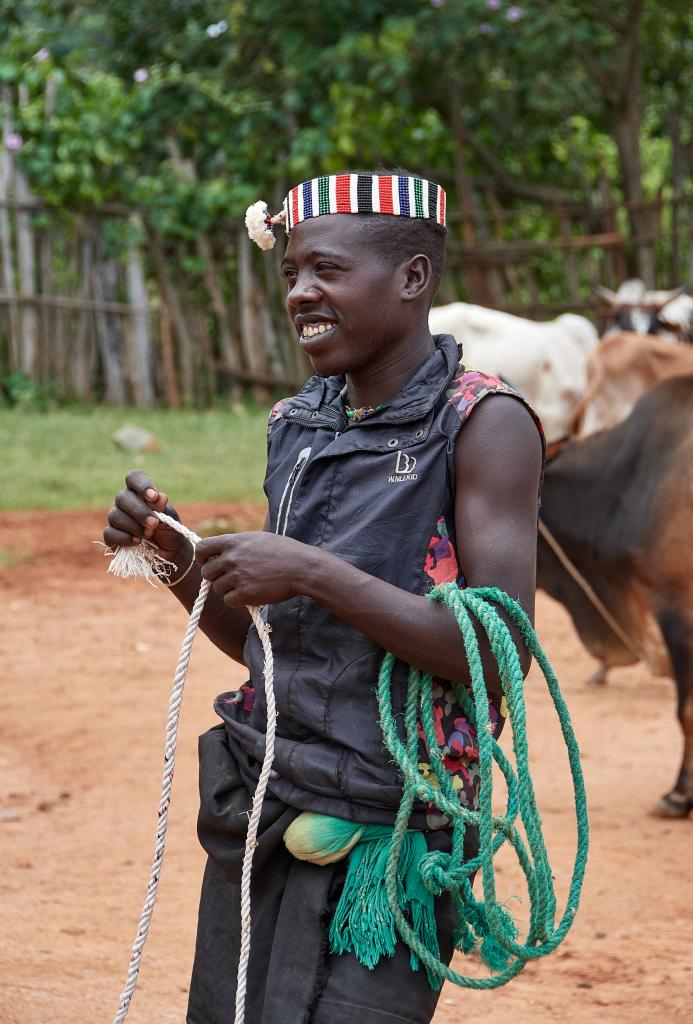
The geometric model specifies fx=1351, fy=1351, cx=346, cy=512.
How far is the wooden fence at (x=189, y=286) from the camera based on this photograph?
13.5 m

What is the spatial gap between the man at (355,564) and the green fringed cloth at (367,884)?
0.04 ft

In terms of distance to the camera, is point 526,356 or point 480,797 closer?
point 480,797

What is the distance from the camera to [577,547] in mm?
5512

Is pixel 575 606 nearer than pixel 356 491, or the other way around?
pixel 356 491

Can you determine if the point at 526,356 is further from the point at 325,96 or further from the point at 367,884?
the point at 367,884

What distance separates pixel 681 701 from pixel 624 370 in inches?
149

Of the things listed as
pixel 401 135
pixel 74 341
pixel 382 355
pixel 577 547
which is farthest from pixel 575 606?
pixel 401 135

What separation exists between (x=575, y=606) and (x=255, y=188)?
32.7 ft

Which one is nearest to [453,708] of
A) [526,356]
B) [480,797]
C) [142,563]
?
[480,797]

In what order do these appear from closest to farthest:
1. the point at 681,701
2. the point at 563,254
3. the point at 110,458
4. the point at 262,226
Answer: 1. the point at 262,226
2. the point at 681,701
3. the point at 110,458
4. the point at 563,254

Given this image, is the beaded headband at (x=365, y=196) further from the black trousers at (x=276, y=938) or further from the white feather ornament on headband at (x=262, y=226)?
the black trousers at (x=276, y=938)

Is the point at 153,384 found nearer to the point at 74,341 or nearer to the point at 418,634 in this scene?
the point at 74,341

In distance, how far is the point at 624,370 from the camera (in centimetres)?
851

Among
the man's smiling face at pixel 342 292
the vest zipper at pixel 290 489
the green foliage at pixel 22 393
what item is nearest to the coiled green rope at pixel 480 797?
the vest zipper at pixel 290 489
